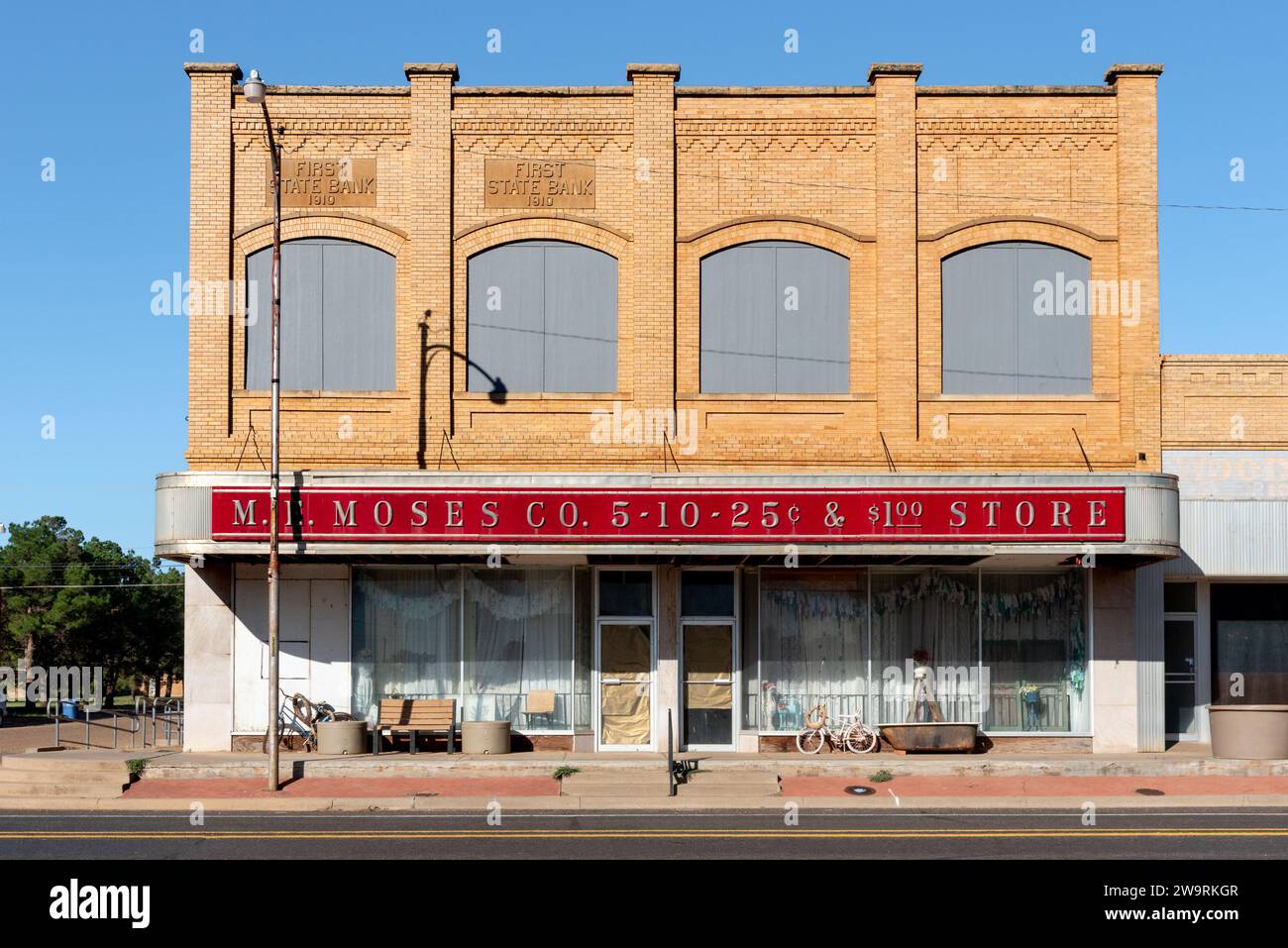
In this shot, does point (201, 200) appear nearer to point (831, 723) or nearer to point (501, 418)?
point (501, 418)

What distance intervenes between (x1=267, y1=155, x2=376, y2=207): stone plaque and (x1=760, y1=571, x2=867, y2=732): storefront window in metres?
10.1

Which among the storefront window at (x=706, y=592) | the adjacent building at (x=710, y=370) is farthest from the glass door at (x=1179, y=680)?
the storefront window at (x=706, y=592)

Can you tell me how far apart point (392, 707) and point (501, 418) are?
217 inches

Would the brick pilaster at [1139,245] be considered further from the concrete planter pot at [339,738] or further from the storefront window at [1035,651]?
the concrete planter pot at [339,738]

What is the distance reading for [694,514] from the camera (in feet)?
83.5

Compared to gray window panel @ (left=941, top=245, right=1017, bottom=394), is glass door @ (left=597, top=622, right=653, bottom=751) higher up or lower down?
lower down

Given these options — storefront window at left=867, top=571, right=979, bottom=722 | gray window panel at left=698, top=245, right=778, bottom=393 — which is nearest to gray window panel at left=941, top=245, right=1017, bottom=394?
gray window panel at left=698, top=245, right=778, bottom=393

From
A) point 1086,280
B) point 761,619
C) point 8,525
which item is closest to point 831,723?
point 761,619

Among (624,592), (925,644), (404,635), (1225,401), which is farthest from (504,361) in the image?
(1225,401)

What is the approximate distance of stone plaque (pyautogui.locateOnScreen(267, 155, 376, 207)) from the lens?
2761 centimetres

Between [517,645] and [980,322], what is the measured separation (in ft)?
33.7

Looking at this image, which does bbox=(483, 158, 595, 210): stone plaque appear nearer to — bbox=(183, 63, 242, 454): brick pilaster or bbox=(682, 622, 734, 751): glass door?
bbox=(183, 63, 242, 454): brick pilaster

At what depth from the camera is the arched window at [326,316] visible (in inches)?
1084

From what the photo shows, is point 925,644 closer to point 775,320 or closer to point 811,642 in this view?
point 811,642
